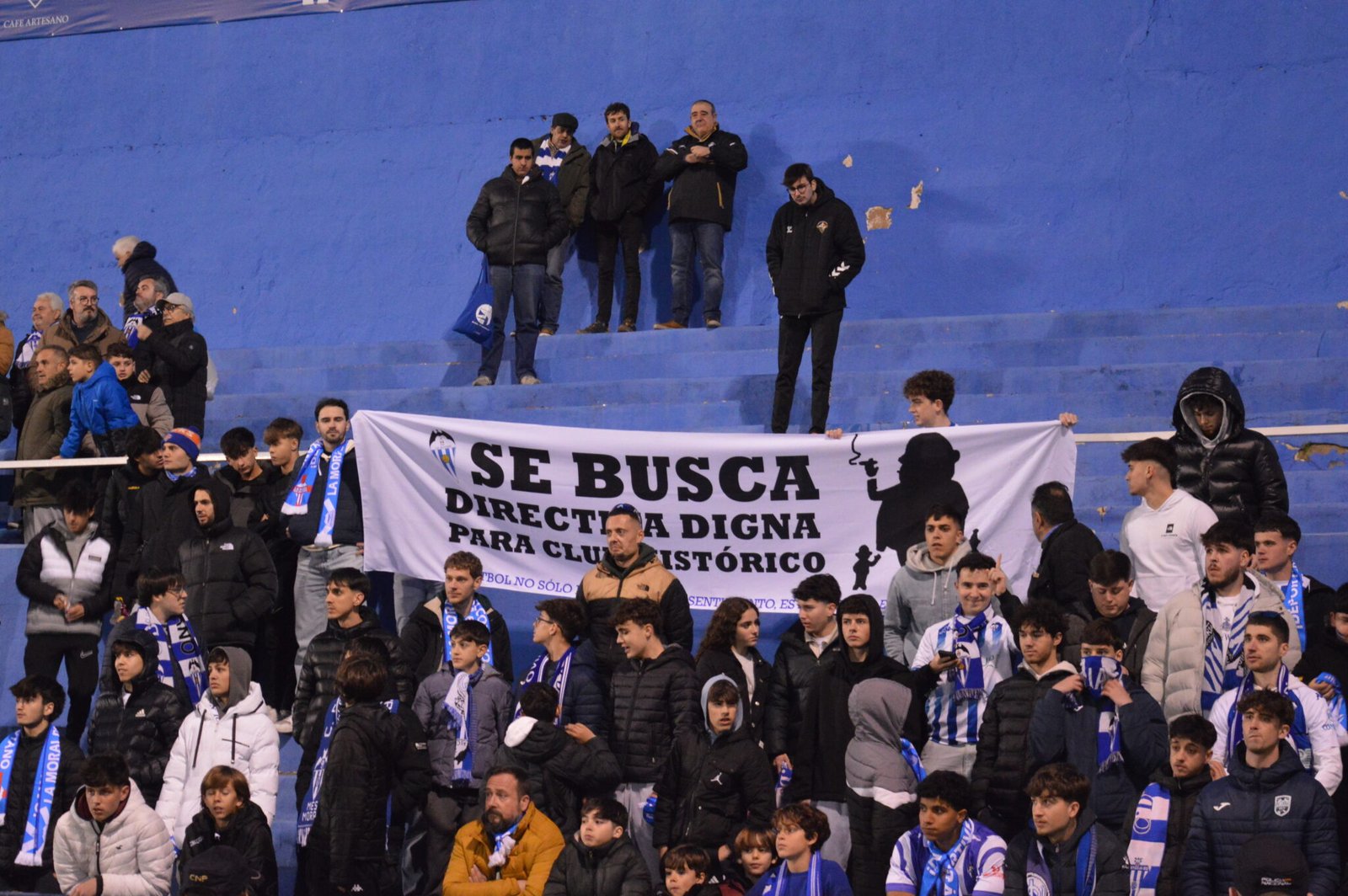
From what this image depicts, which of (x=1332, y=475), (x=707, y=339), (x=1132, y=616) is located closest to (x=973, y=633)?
(x=1132, y=616)

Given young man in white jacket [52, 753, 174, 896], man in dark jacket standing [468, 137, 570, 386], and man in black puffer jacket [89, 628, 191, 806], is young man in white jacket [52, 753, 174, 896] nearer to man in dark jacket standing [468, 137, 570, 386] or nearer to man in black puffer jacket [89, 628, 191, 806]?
man in black puffer jacket [89, 628, 191, 806]

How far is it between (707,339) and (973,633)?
5.65 metres

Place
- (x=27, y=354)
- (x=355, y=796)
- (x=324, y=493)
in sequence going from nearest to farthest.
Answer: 1. (x=355, y=796)
2. (x=324, y=493)
3. (x=27, y=354)

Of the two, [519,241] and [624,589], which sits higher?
[519,241]

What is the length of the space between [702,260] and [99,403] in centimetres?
458

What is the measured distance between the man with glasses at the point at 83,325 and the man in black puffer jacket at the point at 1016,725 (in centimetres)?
736

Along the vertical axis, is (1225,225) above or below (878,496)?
above

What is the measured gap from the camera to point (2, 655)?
11367 millimetres

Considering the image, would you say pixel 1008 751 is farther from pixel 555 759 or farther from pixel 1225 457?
pixel 1225 457

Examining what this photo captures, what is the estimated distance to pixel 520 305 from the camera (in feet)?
41.2

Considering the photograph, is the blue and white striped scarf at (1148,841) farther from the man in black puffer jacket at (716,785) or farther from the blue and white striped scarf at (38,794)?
the blue and white striped scarf at (38,794)

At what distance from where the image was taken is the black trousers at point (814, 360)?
1074 cm

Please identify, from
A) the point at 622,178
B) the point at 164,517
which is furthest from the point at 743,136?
the point at 164,517

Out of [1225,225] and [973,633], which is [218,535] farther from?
[1225,225]
